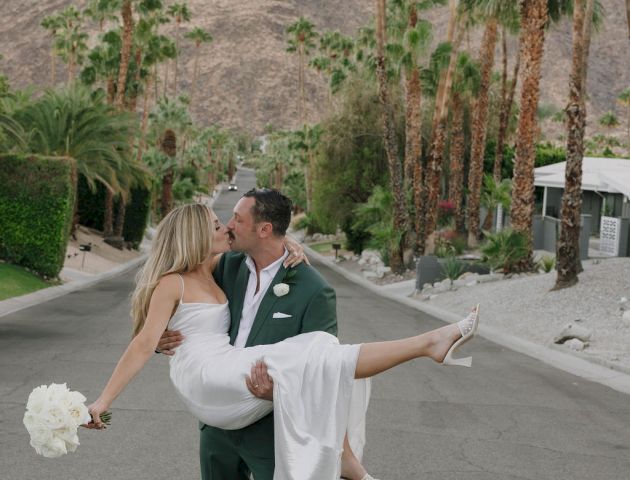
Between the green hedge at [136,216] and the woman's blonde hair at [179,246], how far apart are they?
49.0m

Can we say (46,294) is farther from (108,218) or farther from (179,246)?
(108,218)

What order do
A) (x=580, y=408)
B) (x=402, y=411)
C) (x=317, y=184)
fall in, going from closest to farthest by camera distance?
(x=402, y=411) < (x=580, y=408) < (x=317, y=184)

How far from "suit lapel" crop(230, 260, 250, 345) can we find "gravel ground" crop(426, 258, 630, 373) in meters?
11.4

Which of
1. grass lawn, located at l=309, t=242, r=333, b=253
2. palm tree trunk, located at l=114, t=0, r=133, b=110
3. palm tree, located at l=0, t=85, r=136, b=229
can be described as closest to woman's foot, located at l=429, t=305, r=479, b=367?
palm tree, located at l=0, t=85, r=136, b=229

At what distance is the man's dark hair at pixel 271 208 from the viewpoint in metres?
4.29

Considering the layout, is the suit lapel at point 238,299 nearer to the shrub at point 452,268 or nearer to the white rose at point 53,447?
the white rose at point 53,447

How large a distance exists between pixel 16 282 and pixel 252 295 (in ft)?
76.5

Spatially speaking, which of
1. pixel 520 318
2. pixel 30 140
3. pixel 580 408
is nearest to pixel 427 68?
pixel 30 140

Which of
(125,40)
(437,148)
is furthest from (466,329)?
(125,40)

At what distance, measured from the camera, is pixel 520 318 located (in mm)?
21625

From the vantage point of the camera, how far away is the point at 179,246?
175 inches

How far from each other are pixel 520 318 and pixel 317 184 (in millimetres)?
30357

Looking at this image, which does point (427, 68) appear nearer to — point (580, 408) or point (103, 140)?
point (103, 140)

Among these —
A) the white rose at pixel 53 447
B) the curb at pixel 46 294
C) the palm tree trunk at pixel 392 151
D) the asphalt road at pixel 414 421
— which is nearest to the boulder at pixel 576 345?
the asphalt road at pixel 414 421
